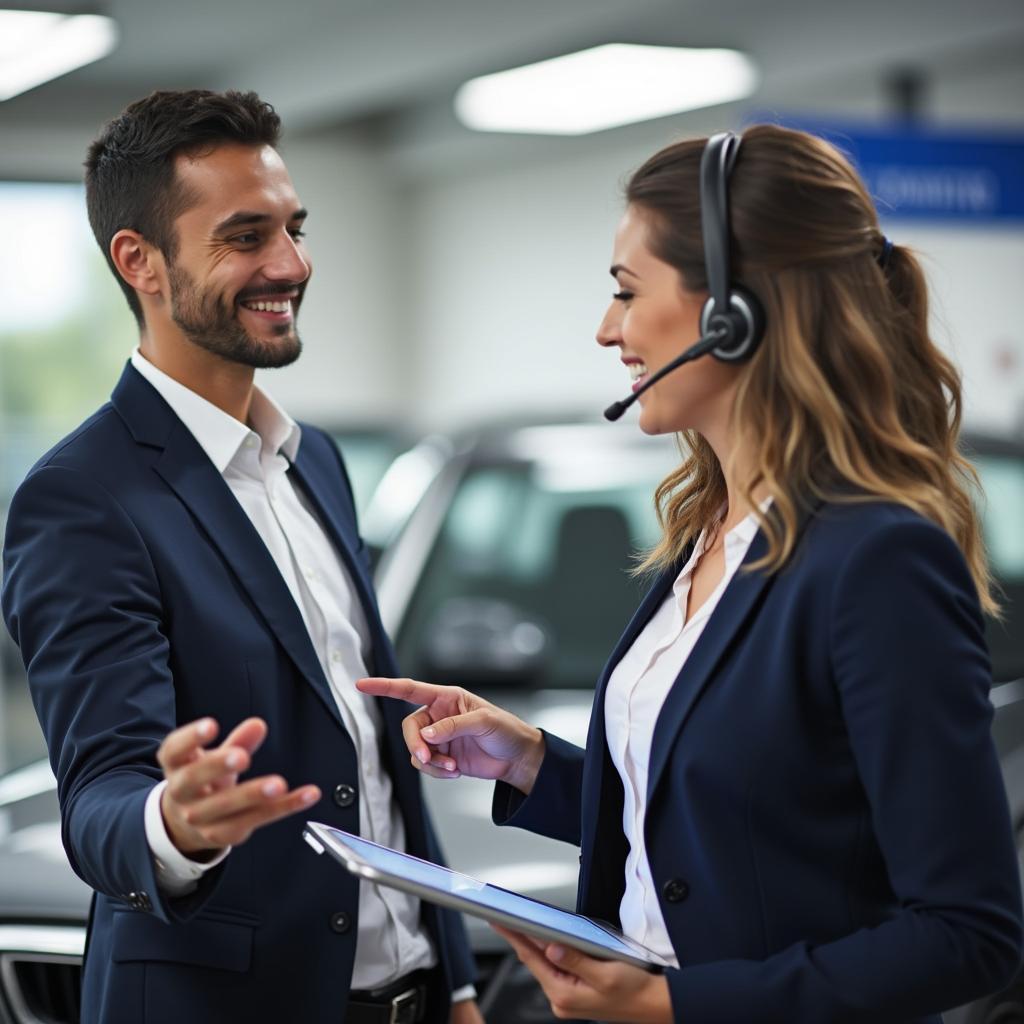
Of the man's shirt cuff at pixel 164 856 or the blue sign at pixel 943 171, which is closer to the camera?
the man's shirt cuff at pixel 164 856

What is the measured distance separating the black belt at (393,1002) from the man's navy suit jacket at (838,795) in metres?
0.59

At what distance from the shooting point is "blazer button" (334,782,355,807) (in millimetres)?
1978

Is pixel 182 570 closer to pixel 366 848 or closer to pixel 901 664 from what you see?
pixel 366 848

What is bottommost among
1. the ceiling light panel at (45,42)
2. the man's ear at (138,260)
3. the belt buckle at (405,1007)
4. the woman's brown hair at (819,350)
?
the belt buckle at (405,1007)

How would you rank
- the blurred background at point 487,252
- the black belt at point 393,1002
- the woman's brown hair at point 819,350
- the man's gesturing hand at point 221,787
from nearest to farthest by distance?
1. the man's gesturing hand at point 221,787
2. the woman's brown hair at point 819,350
3. the black belt at point 393,1002
4. the blurred background at point 487,252

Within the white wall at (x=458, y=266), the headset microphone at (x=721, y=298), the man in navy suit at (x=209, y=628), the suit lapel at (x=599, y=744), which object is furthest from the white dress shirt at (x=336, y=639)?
the white wall at (x=458, y=266)

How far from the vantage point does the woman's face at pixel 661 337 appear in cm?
167

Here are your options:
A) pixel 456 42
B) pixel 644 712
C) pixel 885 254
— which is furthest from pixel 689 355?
pixel 456 42

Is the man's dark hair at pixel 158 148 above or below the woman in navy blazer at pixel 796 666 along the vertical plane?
above

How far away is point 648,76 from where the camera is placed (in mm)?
9156

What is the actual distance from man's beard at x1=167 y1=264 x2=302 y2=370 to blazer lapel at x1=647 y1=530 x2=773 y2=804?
2.50 feet

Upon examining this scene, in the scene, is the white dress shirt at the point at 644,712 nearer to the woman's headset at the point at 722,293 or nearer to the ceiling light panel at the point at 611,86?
the woman's headset at the point at 722,293

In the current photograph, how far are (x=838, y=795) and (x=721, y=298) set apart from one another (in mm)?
509

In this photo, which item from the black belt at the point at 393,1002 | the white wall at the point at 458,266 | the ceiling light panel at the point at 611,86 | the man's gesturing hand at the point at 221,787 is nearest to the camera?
the man's gesturing hand at the point at 221,787
